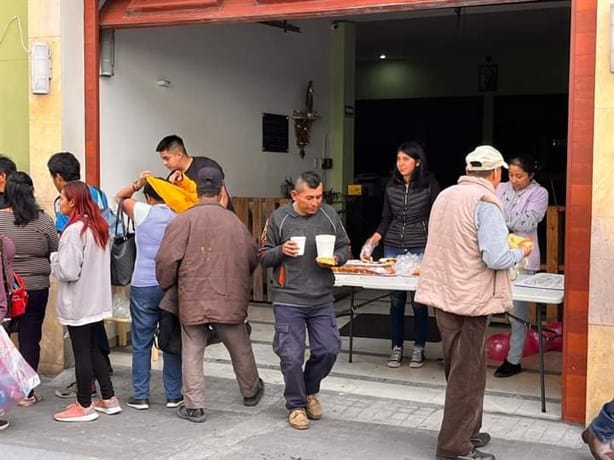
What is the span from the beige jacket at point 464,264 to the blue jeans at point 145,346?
205 centimetres

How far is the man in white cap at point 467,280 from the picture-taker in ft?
14.6

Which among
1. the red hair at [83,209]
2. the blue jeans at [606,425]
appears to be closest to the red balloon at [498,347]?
the blue jeans at [606,425]

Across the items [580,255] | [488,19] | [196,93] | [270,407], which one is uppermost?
[488,19]

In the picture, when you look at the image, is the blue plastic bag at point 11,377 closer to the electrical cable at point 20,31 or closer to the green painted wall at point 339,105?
the electrical cable at point 20,31

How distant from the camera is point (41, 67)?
6.80 metres

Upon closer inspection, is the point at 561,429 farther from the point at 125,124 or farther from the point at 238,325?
the point at 125,124

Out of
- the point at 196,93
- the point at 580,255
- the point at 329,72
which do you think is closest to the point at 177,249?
the point at 580,255

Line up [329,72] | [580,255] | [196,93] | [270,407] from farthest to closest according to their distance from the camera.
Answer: [329,72] < [196,93] < [270,407] < [580,255]

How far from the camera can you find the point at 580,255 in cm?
527

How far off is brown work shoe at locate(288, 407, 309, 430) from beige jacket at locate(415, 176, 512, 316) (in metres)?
1.30

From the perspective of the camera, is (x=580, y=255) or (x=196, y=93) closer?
(x=580, y=255)

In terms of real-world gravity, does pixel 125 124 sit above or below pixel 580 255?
above

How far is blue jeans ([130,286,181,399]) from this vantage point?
576 cm

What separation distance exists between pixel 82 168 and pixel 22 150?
538 millimetres
